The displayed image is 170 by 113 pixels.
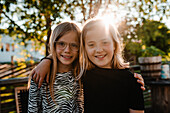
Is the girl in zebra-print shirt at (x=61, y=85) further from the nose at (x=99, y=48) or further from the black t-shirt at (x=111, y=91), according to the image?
the nose at (x=99, y=48)

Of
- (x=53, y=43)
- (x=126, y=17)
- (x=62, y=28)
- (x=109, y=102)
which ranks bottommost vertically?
(x=109, y=102)

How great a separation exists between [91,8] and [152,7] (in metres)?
1.61

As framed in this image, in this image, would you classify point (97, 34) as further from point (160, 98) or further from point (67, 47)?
point (160, 98)

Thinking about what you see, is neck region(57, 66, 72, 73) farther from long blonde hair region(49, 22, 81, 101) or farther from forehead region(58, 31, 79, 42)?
forehead region(58, 31, 79, 42)

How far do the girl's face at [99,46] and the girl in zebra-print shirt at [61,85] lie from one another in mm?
225

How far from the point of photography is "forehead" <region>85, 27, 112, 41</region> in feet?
4.73

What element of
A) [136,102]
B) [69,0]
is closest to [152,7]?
[69,0]

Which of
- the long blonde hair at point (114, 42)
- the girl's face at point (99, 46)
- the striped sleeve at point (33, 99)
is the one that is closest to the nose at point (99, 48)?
the girl's face at point (99, 46)

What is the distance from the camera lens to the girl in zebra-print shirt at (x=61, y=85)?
61.4 inches

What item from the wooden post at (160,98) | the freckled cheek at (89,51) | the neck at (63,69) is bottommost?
the wooden post at (160,98)

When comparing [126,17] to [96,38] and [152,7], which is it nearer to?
[152,7]

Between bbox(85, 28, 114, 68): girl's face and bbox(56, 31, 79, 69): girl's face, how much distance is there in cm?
19

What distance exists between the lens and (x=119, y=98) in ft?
4.60

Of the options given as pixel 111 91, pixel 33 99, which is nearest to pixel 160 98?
pixel 111 91
